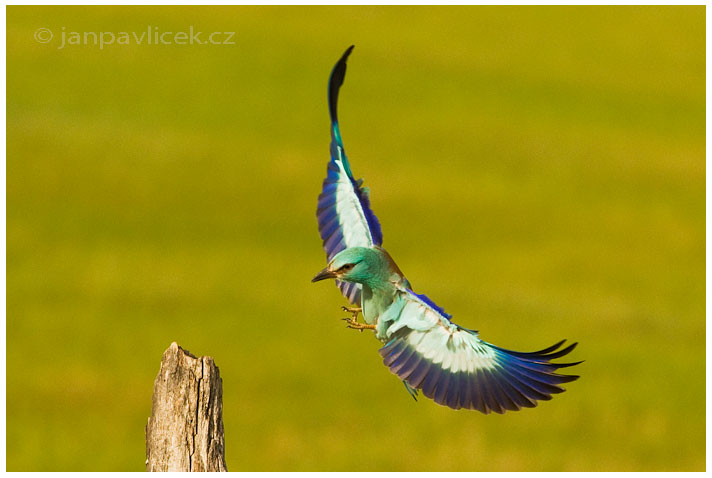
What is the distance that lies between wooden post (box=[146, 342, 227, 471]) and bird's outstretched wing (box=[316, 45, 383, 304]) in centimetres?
108

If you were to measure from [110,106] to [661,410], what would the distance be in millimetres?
23753

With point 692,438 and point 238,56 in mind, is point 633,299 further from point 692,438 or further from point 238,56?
point 238,56

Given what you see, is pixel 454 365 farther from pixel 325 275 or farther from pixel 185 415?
pixel 185 415

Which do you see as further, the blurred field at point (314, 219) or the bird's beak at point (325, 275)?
the blurred field at point (314, 219)

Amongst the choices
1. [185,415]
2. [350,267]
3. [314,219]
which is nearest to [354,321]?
[350,267]

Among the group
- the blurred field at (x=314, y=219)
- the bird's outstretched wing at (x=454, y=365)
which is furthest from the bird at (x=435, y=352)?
the blurred field at (x=314, y=219)

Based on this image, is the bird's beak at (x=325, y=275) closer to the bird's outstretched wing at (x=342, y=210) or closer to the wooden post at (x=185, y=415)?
the bird's outstretched wing at (x=342, y=210)

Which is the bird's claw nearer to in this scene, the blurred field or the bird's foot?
the bird's foot

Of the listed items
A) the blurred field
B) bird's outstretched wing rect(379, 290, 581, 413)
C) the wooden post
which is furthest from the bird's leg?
the blurred field

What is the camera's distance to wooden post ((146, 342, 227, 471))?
5531 millimetres

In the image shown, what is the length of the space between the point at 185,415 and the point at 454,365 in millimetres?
1746

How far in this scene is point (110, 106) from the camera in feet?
125

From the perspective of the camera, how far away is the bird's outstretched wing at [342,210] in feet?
15.3

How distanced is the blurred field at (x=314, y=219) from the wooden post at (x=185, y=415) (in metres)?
11.4
